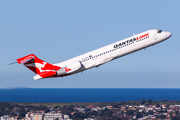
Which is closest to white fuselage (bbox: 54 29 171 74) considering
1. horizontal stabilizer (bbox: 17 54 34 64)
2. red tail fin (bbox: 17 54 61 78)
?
red tail fin (bbox: 17 54 61 78)

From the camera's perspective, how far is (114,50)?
61344 mm

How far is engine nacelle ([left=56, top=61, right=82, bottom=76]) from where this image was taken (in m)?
Result: 59.6

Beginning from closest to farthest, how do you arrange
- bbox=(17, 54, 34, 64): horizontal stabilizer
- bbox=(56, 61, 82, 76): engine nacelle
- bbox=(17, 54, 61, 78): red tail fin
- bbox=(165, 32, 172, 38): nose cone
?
bbox=(17, 54, 34, 64): horizontal stabilizer, bbox=(56, 61, 82, 76): engine nacelle, bbox=(17, 54, 61, 78): red tail fin, bbox=(165, 32, 172, 38): nose cone

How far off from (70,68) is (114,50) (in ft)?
32.6

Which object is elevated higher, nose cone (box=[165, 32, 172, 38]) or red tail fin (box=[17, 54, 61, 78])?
nose cone (box=[165, 32, 172, 38])

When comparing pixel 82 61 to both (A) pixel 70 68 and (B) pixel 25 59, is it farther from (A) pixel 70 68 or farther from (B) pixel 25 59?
(B) pixel 25 59

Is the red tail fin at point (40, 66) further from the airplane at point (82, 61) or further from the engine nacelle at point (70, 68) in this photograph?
the engine nacelle at point (70, 68)

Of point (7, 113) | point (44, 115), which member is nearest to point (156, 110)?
point (44, 115)

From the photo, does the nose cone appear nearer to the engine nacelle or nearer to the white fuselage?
the white fuselage

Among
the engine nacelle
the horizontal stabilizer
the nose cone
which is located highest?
the nose cone

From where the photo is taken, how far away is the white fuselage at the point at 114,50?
60.8 metres

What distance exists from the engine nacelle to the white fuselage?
1.02 metres

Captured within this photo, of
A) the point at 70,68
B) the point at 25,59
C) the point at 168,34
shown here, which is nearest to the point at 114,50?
the point at 70,68

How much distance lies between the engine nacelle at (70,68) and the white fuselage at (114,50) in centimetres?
102
